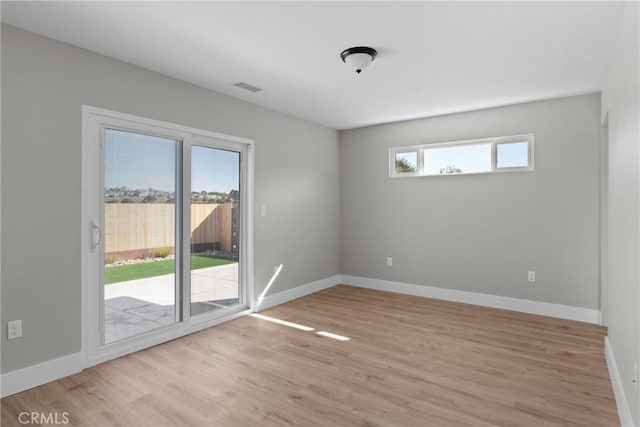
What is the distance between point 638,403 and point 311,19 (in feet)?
9.34

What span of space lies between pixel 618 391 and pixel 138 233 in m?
3.91

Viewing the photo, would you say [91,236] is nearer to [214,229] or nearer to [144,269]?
[144,269]

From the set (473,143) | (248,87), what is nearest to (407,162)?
(473,143)

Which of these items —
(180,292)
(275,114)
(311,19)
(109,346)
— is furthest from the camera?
(275,114)

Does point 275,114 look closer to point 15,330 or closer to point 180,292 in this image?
point 180,292

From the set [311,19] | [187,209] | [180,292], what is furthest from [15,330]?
[311,19]

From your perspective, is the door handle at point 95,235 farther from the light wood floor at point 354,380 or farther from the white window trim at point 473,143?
the white window trim at point 473,143

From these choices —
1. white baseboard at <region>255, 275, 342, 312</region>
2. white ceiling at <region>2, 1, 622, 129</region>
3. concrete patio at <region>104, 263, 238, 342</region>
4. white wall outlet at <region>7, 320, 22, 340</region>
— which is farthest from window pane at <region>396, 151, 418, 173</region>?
white wall outlet at <region>7, 320, 22, 340</region>

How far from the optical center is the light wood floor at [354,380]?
225cm

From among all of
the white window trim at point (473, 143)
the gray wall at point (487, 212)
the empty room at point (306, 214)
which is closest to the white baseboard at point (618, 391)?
the empty room at point (306, 214)

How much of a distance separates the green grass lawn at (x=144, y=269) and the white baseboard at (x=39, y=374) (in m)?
0.65

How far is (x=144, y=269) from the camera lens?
3426mm

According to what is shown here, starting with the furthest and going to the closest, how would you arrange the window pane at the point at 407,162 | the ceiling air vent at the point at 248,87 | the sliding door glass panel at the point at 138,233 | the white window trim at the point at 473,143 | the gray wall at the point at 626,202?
the window pane at the point at 407,162 → the white window trim at the point at 473,143 → the ceiling air vent at the point at 248,87 → the sliding door glass panel at the point at 138,233 → the gray wall at the point at 626,202

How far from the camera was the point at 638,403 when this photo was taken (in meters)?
1.72
